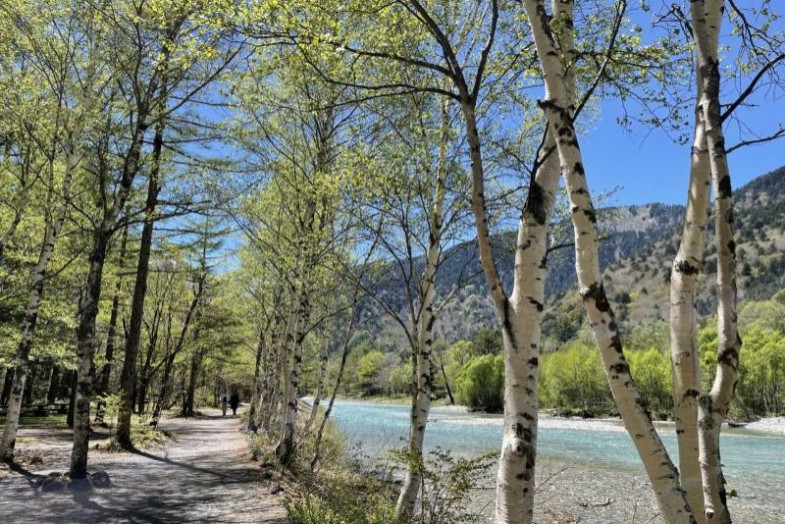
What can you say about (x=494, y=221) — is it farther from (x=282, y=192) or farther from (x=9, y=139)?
(x=9, y=139)

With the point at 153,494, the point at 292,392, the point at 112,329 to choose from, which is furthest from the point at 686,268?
the point at 112,329

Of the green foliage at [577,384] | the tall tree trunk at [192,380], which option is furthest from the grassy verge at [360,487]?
the green foliage at [577,384]

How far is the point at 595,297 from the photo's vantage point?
3291 millimetres

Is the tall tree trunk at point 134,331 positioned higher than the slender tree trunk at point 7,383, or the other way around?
the tall tree trunk at point 134,331

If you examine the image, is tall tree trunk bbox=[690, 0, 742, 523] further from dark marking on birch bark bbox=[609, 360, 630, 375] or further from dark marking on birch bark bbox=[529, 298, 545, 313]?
dark marking on birch bark bbox=[529, 298, 545, 313]

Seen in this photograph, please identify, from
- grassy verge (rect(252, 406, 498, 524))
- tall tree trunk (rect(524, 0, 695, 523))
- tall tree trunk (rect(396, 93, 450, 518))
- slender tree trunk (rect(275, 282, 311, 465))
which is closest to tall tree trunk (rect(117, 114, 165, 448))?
grassy verge (rect(252, 406, 498, 524))

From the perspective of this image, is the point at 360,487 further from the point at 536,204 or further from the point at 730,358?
the point at 730,358

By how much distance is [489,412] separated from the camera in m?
81.8

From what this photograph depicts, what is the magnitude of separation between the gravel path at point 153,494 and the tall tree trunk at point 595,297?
17.9 ft

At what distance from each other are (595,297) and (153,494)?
831cm

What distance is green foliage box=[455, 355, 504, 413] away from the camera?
8194 centimetres

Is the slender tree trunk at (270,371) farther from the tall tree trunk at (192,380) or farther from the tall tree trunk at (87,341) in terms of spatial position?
the tall tree trunk at (87,341)

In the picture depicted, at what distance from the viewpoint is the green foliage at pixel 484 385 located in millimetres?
81938

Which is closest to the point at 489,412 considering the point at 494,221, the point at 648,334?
the point at 648,334
